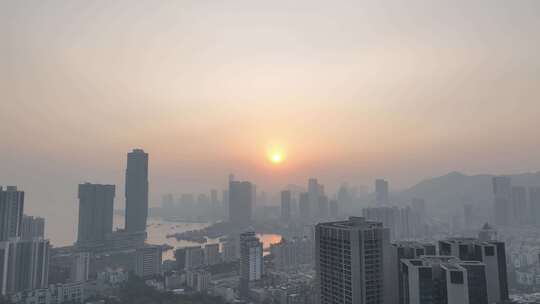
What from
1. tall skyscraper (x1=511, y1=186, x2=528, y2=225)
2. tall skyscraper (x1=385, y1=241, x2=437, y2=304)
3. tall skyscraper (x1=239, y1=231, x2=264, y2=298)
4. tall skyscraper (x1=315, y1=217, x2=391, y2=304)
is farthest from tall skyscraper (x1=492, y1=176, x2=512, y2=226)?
tall skyscraper (x1=315, y1=217, x2=391, y2=304)

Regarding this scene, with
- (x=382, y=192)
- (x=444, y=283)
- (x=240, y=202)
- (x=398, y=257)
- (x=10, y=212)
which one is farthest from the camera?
(x=382, y=192)

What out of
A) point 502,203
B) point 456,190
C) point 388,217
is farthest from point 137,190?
point 456,190

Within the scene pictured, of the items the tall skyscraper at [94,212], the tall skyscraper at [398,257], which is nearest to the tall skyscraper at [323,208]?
the tall skyscraper at [94,212]

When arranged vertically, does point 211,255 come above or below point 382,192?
below

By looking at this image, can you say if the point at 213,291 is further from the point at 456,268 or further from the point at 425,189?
the point at 425,189

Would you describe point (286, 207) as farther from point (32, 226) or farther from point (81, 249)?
point (32, 226)

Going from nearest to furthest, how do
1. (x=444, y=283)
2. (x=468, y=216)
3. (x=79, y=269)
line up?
1. (x=444, y=283)
2. (x=79, y=269)
3. (x=468, y=216)

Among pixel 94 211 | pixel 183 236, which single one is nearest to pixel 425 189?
pixel 183 236
